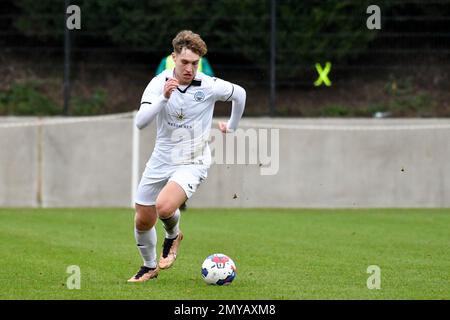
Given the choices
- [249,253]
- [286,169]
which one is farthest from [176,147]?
[286,169]

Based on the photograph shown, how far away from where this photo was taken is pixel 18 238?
12.7m

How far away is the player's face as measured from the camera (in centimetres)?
913

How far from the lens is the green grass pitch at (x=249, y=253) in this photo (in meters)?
8.41

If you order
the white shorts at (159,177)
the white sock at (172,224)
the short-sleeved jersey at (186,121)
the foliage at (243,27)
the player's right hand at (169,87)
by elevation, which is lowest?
the white sock at (172,224)

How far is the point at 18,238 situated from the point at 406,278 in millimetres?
5271

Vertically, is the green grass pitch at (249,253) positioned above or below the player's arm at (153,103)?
below

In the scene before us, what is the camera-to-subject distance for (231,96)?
9.76 meters

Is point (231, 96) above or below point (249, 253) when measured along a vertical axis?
above

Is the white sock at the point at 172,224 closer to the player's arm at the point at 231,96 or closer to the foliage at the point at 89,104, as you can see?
the player's arm at the point at 231,96

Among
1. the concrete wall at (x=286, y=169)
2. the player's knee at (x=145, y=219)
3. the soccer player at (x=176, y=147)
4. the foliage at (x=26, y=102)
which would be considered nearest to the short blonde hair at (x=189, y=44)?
the soccer player at (x=176, y=147)

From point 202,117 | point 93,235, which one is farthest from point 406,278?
point 93,235

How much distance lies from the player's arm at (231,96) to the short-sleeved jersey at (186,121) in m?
0.03

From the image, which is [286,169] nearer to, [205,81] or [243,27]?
[243,27]

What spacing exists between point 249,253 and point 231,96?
2.32m
